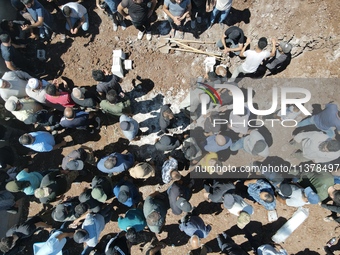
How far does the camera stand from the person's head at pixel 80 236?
18.4 ft

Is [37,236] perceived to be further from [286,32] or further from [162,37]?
[286,32]

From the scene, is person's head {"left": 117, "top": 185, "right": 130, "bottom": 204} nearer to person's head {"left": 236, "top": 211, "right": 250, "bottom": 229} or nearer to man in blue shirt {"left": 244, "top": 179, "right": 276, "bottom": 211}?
person's head {"left": 236, "top": 211, "right": 250, "bottom": 229}

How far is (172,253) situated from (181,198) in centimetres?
262

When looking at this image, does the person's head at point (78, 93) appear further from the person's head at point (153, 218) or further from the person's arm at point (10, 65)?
the person's head at point (153, 218)

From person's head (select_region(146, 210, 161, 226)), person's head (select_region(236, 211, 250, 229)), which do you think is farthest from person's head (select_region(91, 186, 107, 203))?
person's head (select_region(236, 211, 250, 229))

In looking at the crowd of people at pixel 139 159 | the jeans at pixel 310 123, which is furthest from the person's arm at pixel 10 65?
the jeans at pixel 310 123

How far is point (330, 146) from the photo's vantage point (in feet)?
18.5

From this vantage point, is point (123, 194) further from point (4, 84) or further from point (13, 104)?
point (4, 84)

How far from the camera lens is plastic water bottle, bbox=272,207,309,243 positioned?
695 cm

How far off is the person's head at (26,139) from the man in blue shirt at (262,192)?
579cm

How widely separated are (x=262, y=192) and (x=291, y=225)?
6.90 feet

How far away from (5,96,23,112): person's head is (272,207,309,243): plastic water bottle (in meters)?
7.77

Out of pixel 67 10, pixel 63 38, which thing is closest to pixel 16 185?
pixel 67 10

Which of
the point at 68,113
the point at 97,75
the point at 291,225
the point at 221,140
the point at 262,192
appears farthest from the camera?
the point at 291,225
